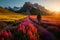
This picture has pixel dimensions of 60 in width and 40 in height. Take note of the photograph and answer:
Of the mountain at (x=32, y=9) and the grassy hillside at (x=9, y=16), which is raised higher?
the mountain at (x=32, y=9)

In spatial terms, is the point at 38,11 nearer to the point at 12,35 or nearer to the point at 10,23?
the point at 10,23

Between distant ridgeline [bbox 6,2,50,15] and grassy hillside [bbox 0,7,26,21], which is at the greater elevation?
distant ridgeline [bbox 6,2,50,15]

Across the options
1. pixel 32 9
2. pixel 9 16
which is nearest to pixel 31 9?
pixel 32 9

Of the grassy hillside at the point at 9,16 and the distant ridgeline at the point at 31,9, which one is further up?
the distant ridgeline at the point at 31,9

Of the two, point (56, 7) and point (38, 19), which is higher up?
point (56, 7)

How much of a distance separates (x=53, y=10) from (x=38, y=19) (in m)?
0.33

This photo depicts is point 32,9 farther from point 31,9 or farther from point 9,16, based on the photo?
point 9,16

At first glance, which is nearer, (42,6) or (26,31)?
(26,31)

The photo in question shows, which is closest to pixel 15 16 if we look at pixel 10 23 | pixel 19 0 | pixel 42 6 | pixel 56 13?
pixel 10 23

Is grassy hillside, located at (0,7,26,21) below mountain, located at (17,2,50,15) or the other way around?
below

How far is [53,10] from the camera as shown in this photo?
3018mm

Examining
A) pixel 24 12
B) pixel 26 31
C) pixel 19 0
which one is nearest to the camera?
pixel 26 31

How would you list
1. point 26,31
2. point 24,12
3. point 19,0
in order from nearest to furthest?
point 26,31 → point 24,12 → point 19,0

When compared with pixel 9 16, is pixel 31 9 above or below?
above
